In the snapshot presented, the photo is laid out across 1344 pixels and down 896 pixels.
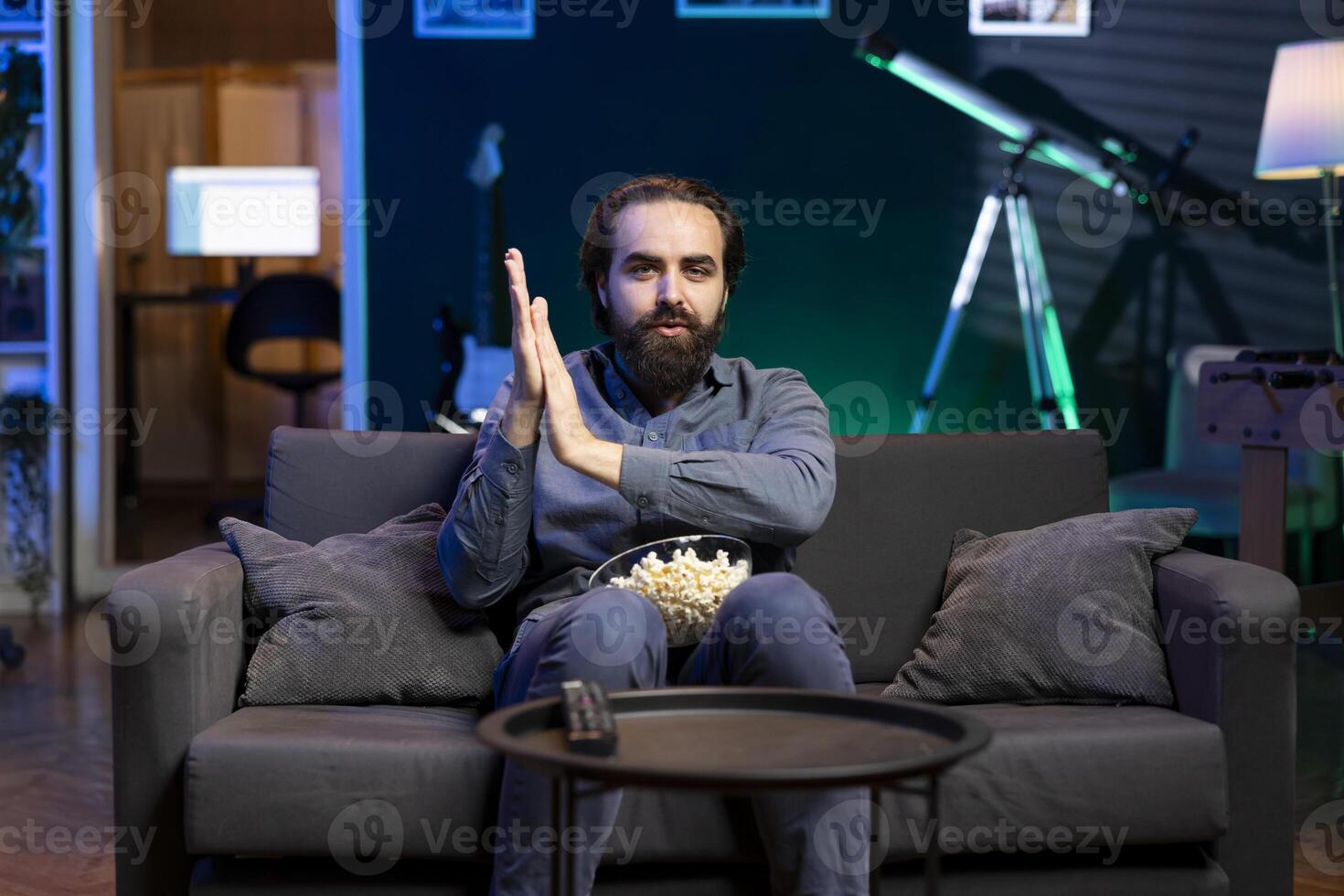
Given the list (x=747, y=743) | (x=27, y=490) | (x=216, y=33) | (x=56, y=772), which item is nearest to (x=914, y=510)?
(x=747, y=743)

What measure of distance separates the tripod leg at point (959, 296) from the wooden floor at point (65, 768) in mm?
1634

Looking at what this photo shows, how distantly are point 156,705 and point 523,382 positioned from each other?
65cm

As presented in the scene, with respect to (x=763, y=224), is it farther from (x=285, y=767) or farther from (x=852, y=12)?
(x=285, y=767)

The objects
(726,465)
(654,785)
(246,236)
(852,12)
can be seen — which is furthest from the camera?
(246,236)

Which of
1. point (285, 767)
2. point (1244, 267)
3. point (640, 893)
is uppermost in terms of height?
point (1244, 267)

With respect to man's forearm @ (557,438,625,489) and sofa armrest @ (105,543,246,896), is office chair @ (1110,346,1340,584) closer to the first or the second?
man's forearm @ (557,438,625,489)


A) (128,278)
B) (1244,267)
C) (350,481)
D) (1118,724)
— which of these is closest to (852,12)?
(1244,267)

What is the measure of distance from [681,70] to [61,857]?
3.46m

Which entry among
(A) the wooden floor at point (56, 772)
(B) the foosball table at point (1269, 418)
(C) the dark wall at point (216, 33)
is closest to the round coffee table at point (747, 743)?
(A) the wooden floor at point (56, 772)

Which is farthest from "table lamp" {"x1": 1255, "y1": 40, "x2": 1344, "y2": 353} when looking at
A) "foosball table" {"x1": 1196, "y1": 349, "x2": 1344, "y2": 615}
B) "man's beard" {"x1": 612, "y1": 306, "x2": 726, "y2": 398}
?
"man's beard" {"x1": 612, "y1": 306, "x2": 726, "y2": 398}

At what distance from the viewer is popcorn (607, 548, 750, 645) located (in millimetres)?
1861

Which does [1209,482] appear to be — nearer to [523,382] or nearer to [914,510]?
[914,510]

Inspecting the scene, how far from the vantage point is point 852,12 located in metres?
5.02

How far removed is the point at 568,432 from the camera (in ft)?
6.30
